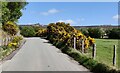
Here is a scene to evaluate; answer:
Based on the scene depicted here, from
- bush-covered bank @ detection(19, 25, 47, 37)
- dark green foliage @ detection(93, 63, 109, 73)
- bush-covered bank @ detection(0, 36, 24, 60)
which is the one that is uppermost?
dark green foliage @ detection(93, 63, 109, 73)

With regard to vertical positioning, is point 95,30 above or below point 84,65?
below

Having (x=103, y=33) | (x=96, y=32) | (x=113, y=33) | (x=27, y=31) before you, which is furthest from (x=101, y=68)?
(x=27, y=31)

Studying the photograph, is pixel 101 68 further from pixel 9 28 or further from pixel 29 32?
pixel 29 32

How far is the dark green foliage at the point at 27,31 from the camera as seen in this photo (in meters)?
94.0

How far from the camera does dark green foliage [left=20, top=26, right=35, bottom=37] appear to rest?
309ft

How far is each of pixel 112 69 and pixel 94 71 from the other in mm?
1661

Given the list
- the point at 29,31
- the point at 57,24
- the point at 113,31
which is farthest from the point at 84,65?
the point at 29,31

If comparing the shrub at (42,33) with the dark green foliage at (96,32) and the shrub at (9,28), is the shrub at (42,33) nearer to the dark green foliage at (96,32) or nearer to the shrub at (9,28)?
the dark green foliage at (96,32)

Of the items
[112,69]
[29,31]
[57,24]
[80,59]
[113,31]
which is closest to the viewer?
[112,69]

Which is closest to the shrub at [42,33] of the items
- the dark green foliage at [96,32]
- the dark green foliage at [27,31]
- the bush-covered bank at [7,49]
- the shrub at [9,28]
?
the dark green foliage at [27,31]

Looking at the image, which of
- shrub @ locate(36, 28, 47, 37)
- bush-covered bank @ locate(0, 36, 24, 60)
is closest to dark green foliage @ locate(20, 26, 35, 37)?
shrub @ locate(36, 28, 47, 37)

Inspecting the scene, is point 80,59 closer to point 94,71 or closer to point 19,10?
point 94,71

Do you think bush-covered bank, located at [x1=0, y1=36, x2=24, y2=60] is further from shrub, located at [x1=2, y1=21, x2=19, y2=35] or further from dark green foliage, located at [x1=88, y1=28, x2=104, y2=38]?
dark green foliage, located at [x1=88, y1=28, x2=104, y2=38]

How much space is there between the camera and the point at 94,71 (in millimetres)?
16047
